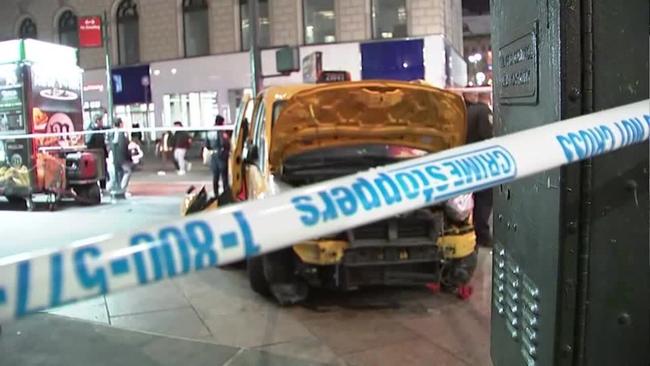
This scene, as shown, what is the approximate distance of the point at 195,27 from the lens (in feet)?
93.7

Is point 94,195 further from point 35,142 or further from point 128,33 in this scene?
point 128,33

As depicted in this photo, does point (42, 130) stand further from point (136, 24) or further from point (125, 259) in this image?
point (136, 24)

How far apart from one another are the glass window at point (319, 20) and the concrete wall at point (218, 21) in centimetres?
30

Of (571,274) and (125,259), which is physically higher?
(125,259)

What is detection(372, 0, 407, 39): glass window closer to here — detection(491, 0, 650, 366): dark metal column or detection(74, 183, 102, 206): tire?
detection(74, 183, 102, 206): tire

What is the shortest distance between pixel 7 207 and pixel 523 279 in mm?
12845

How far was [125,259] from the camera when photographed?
1.23 m

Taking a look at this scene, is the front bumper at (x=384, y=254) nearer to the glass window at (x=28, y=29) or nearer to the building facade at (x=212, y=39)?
the building facade at (x=212, y=39)

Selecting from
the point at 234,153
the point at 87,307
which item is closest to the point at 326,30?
the point at 234,153

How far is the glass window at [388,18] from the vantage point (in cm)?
A: 2498

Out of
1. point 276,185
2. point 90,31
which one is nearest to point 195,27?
point 90,31

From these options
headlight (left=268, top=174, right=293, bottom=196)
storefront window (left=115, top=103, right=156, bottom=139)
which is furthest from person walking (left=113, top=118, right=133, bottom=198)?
storefront window (left=115, top=103, right=156, bottom=139)

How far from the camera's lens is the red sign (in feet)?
68.3

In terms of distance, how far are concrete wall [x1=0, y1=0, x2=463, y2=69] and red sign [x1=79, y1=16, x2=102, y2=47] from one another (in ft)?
22.6
